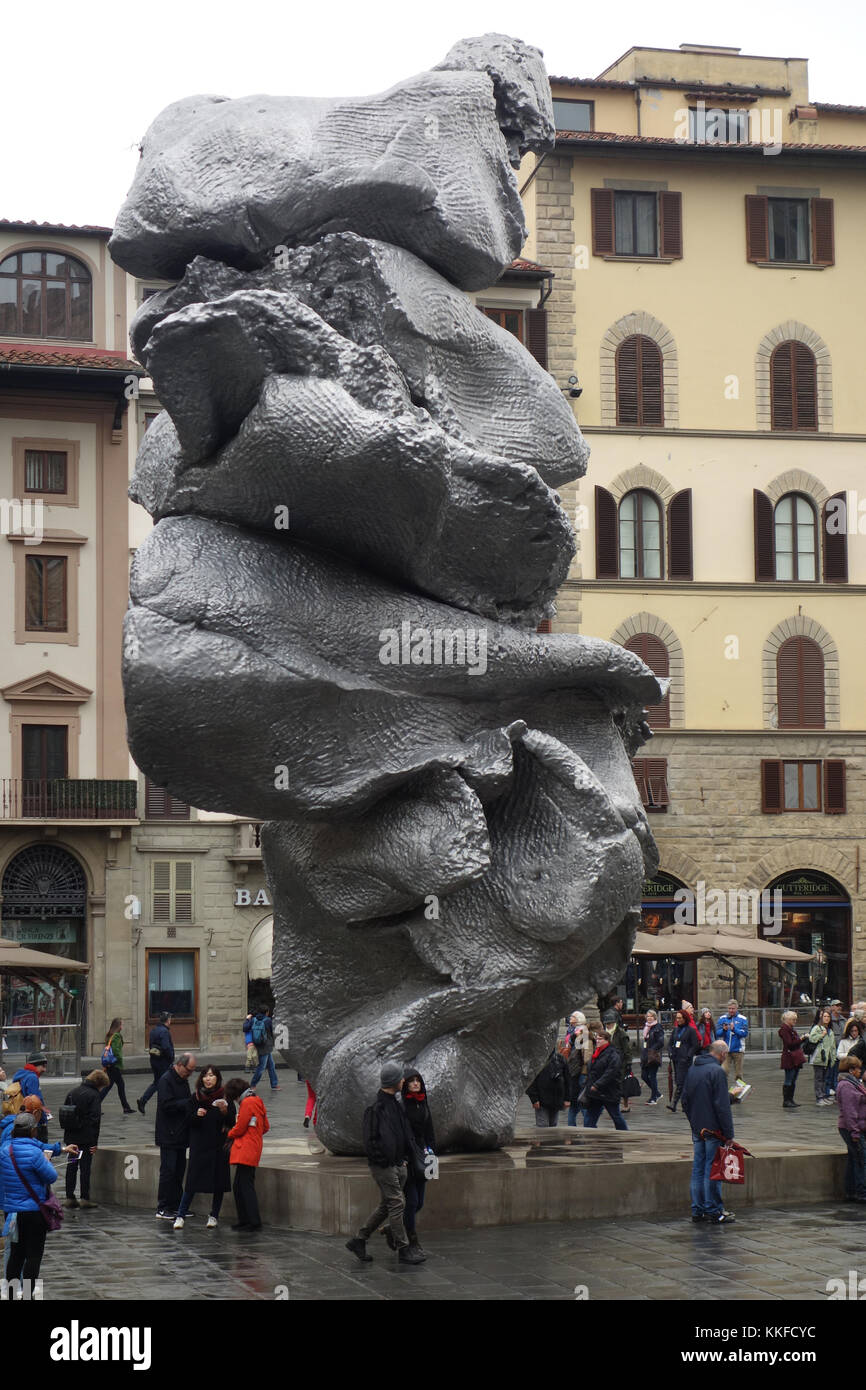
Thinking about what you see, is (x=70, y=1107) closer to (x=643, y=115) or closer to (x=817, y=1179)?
(x=817, y=1179)

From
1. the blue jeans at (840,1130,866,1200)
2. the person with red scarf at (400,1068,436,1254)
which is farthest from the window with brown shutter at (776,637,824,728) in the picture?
the person with red scarf at (400,1068,436,1254)

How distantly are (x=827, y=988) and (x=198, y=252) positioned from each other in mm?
32206

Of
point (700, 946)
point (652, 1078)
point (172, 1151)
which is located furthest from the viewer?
point (700, 946)

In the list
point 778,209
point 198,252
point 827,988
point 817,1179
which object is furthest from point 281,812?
point 778,209

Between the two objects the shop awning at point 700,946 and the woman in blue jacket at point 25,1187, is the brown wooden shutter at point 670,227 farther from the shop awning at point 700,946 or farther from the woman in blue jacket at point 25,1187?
the woman in blue jacket at point 25,1187

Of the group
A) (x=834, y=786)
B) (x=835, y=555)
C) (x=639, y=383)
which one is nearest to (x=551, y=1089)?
(x=834, y=786)

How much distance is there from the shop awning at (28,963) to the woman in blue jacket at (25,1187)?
65.7 feet

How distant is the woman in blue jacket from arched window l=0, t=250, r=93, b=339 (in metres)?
34.0

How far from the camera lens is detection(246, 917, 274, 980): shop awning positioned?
4050 cm

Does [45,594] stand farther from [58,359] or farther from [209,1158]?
[209,1158]

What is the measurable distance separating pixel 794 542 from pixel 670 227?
807 cm

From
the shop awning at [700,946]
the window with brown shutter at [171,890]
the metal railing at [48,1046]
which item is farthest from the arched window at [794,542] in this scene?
the metal railing at [48,1046]

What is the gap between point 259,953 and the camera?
40750 mm

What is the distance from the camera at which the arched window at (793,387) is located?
4328cm
